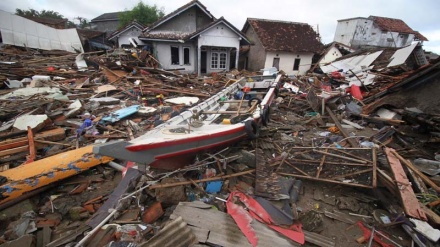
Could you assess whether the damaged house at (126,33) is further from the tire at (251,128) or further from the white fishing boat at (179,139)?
the tire at (251,128)

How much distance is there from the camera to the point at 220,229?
2.68 meters

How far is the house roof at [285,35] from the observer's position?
18.5 m

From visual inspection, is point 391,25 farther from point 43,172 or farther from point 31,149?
point 31,149

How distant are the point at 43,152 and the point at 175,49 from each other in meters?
13.6

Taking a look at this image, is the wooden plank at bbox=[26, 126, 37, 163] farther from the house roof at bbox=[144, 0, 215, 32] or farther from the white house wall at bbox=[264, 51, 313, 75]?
the white house wall at bbox=[264, 51, 313, 75]

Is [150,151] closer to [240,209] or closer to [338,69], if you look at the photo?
[240,209]

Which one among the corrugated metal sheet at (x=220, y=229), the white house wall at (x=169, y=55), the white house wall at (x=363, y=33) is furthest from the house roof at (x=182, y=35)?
the white house wall at (x=363, y=33)

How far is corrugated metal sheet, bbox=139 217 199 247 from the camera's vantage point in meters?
2.37

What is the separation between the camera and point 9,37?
15.5m

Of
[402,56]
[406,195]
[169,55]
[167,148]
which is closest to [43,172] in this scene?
[167,148]

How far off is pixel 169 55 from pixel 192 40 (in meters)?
2.26

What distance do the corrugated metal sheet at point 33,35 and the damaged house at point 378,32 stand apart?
36233mm

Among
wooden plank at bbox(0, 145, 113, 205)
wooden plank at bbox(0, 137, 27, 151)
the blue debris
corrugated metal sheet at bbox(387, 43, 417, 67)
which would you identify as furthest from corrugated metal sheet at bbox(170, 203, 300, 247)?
corrugated metal sheet at bbox(387, 43, 417, 67)

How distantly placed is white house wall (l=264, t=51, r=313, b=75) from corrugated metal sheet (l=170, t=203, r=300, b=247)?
1776 centimetres
